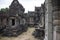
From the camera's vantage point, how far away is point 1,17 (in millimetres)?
28469

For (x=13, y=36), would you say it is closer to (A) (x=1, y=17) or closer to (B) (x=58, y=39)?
(A) (x=1, y=17)

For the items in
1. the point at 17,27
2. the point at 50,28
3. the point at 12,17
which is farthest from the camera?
the point at 12,17

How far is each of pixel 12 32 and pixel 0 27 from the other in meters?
4.76

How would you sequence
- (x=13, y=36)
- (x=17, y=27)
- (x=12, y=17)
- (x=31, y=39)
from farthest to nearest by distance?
(x=12, y=17)
(x=17, y=27)
(x=13, y=36)
(x=31, y=39)

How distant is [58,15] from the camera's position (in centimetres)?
239

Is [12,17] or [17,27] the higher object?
[12,17]

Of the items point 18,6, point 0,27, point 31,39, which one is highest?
point 18,6

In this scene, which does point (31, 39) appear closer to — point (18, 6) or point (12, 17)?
point (12, 17)

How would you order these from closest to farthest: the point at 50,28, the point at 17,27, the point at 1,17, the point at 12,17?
the point at 50,28
the point at 17,27
the point at 12,17
the point at 1,17

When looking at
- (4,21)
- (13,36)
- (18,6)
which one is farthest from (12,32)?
(18,6)

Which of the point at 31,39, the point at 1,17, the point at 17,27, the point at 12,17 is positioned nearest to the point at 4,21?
the point at 1,17

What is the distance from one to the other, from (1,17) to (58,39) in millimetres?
27296

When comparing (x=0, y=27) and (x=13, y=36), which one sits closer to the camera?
(x=13, y=36)

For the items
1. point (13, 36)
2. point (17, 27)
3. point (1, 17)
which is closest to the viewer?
point (13, 36)
